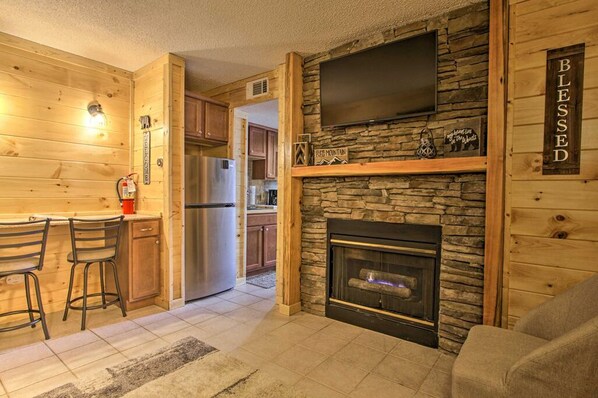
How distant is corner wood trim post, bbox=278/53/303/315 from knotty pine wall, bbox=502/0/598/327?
1.78m

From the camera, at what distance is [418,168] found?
2393 mm

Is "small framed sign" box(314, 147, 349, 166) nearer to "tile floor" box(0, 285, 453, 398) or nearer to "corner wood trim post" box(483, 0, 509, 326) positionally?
"corner wood trim post" box(483, 0, 509, 326)

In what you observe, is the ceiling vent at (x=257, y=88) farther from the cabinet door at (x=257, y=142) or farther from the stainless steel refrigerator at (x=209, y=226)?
the cabinet door at (x=257, y=142)

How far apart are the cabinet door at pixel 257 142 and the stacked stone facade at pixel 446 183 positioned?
2253 millimetres

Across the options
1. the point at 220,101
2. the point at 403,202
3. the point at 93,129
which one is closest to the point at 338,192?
the point at 403,202

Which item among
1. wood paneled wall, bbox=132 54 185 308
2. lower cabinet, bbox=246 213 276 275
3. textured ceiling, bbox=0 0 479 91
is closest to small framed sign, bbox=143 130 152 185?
wood paneled wall, bbox=132 54 185 308

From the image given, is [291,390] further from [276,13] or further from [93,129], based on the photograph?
[93,129]

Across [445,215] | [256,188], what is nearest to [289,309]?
[445,215]

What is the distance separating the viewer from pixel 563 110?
1896mm

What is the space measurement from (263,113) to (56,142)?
2376mm

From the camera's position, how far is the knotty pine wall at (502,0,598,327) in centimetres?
182

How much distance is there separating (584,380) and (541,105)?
1.53 meters

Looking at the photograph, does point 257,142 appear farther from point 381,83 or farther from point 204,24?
point 381,83

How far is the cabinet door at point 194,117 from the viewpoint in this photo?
3.57 metres
